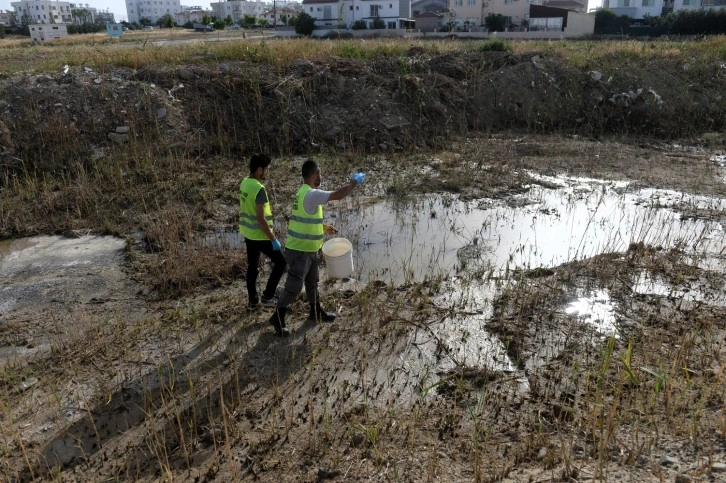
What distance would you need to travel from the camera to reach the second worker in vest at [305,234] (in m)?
4.28

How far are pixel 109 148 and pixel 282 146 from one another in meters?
3.41

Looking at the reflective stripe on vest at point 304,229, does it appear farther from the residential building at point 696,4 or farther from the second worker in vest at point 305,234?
the residential building at point 696,4

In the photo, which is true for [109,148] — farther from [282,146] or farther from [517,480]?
[517,480]

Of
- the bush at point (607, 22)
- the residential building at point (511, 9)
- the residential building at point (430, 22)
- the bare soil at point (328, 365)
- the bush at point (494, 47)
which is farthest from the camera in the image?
the residential building at point (430, 22)

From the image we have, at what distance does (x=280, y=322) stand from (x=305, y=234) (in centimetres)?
85

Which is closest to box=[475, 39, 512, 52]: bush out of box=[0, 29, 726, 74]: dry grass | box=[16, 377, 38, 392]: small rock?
box=[0, 29, 726, 74]: dry grass

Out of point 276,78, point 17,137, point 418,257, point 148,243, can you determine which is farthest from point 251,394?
point 276,78

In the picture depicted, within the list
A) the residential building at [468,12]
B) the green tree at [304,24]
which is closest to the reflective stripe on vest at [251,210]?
the green tree at [304,24]

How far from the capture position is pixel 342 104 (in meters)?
12.5

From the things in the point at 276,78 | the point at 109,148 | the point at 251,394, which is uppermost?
the point at 276,78

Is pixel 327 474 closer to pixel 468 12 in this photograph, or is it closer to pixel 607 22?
pixel 607 22

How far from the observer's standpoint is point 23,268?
6227 millimetres

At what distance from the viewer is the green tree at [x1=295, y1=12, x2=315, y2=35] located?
45.8 meters

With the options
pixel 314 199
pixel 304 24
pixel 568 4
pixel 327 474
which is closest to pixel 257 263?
pixel 314 199
